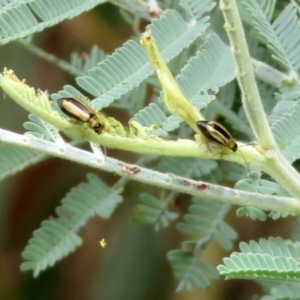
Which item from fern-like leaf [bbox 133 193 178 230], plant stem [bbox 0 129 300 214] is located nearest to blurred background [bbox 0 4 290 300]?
fern-like leaf [bbox 133 193 178 230]

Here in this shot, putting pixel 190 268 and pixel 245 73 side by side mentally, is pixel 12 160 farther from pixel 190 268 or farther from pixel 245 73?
pixel 245 73

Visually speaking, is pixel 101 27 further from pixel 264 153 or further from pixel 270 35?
pixel 264 153

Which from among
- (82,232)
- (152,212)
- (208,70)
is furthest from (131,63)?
(82,232)

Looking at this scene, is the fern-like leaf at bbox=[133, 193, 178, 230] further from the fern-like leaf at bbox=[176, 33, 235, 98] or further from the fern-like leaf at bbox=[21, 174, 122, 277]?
the fern-like leaf at bbox=[176, 33, 235, 98]

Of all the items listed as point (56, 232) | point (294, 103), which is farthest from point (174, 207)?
point (294, 103)

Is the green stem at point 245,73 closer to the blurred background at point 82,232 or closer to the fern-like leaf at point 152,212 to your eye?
the fern-like leaf at point 152,212
